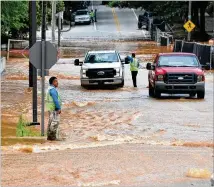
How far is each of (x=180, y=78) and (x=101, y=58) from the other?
6.14 metres

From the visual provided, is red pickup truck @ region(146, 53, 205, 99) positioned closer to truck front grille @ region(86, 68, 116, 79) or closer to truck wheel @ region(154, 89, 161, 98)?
truck wheel @ region(154, 89, 161, 98)

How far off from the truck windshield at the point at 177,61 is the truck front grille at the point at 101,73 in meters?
3.27

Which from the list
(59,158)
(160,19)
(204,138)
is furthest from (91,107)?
(160,19)

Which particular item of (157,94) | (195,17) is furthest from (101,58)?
(195,17)

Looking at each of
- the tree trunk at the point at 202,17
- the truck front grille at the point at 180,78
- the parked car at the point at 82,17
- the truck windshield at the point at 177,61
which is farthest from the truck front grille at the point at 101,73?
the parked car at the point at 82,17

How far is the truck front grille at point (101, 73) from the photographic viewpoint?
32.6 meters

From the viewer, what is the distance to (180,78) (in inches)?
1122

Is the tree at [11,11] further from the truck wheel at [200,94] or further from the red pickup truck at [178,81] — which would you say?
the truck wheel at [200,94]

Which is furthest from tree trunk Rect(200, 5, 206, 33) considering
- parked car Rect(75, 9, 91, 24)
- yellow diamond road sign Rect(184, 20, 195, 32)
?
parked car Rect(75, 9, 91, 24)

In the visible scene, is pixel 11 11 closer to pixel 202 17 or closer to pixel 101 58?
pixel 101 58

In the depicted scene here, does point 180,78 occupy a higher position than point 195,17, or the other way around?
point 180,78

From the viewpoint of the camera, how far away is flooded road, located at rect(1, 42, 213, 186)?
1284cm

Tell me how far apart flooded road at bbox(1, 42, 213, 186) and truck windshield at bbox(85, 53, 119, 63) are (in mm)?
1329

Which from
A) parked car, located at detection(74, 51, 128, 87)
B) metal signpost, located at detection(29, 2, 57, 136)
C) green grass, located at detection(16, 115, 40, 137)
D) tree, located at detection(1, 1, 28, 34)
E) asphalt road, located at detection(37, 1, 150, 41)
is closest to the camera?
metal signpost, located at detection(29, 2, 57, 136)
